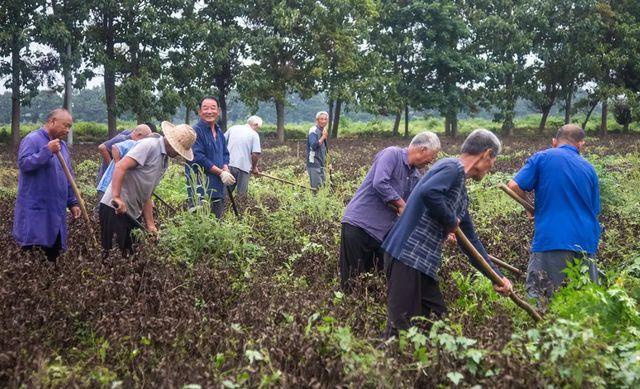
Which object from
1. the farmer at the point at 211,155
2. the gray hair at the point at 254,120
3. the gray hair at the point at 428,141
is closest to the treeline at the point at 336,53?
the gray hair at the point at 254,120

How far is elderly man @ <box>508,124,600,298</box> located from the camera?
14.9 feet

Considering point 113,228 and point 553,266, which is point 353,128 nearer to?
point 113,228

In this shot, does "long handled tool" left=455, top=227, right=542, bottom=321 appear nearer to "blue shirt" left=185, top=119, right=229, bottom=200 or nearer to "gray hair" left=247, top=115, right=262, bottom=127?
"blue shirt" left=185, top=119, right=229, bottom=200

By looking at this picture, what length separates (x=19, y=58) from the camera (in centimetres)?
2467

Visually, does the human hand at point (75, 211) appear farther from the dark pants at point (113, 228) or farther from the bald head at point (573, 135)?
the bald head at point (573, 135)

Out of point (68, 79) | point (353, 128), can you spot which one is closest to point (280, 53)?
point (353, 128)

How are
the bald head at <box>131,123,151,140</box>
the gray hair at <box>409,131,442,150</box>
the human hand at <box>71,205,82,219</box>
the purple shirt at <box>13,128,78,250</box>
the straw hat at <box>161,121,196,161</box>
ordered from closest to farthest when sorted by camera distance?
the gray hair at <box>409,131,442,150</box> < the purple shirt at <box>13,128,78,250</box> < the straw hat at <box>161,121,196,161</box> < the human hand at <box>71,205,82,219</box> < the bald head at <box>131,123,151,140</box>

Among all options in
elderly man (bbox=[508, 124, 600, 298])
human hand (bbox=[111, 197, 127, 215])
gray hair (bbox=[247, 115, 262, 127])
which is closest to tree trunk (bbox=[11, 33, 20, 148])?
gray hair (bbox=[247, 115, 262, 127])

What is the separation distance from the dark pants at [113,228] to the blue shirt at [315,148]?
5068mm

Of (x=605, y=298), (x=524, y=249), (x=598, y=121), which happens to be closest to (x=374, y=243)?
(x=605, y=298)

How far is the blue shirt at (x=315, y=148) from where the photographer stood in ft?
33.2

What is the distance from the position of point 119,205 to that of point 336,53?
87.4 ft

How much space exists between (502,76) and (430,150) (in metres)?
33.7

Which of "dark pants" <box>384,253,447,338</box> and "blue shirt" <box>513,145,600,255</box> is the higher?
"blue shirt" <box>513,145,600,255</box>
